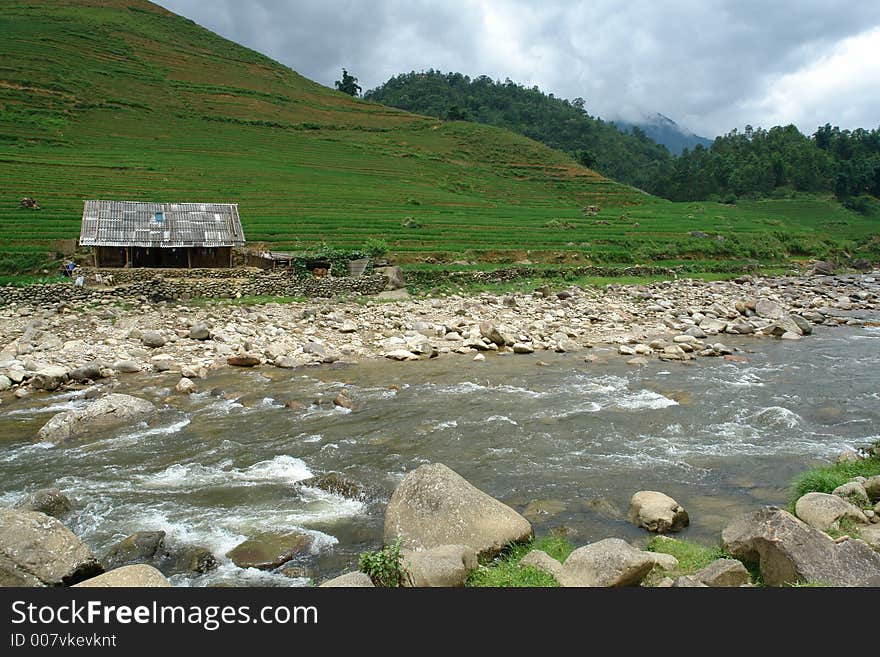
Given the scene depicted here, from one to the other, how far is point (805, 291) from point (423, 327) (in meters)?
26.9

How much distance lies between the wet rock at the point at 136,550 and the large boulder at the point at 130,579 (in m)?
1.73

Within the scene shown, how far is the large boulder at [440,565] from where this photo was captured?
610cm

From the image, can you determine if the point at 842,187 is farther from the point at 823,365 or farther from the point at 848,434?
the point at 848,434

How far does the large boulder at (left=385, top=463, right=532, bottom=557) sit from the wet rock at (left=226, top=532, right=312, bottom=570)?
1257mm

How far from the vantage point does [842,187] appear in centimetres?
8600

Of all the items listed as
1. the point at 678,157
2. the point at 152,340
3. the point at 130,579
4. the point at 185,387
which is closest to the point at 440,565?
the point at 130,579

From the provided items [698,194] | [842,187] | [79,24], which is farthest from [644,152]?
[79,24]

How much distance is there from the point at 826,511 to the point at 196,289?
84.6 feet

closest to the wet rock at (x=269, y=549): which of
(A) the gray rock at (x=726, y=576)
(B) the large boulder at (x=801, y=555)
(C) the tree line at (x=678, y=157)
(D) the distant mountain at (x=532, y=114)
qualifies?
(A) the gray rock at (x=726, y=576)

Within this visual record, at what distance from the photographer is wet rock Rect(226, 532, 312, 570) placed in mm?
7441

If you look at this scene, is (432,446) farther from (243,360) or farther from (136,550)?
(243,360)

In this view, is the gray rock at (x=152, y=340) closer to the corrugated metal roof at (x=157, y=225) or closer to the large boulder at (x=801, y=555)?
the corrugated metal roof at (x=157, y=225)

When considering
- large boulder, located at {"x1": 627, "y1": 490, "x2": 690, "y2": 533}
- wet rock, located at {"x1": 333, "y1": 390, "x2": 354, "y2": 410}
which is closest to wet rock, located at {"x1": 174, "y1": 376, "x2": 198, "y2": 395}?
wet rock, located at {"x1": 333, "y1": 390, "x2": 354, "y2": 410}

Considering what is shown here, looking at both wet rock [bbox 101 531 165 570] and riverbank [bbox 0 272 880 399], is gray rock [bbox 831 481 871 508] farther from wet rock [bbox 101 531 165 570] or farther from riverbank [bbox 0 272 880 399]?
riverbank [bbox 0 272 880 399]
